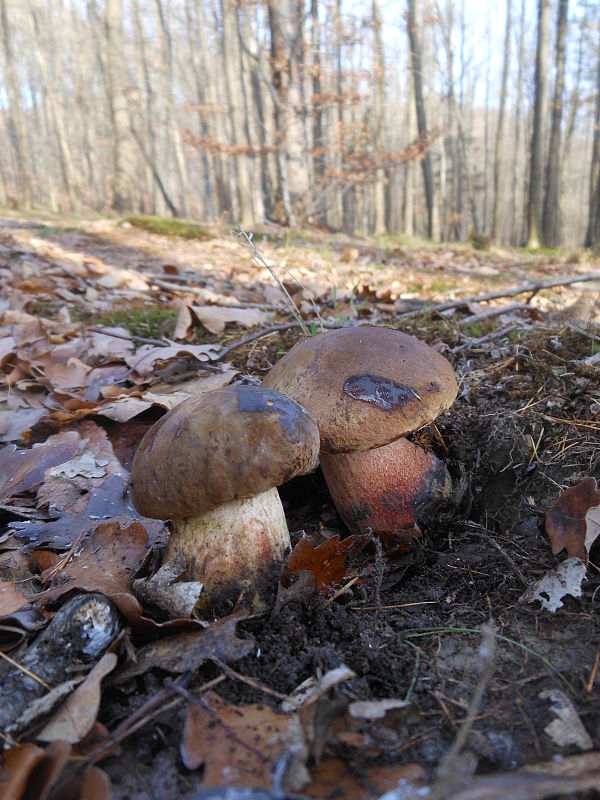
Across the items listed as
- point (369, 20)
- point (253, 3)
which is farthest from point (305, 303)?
point (369, 20)

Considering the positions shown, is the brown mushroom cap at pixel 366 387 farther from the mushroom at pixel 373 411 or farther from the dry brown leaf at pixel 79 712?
the dry brown leaf at pixel 79 712

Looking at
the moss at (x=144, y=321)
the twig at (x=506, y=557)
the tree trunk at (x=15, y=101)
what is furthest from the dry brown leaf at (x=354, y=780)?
the tree trunk at (x=15, y=101)

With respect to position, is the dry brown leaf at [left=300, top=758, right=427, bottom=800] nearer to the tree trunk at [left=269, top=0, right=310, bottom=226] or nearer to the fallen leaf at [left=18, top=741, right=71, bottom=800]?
the fallen leaf at [left=18, top=741, right=71, bottom=800]

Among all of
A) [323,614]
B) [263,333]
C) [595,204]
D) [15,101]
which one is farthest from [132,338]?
[15,101]

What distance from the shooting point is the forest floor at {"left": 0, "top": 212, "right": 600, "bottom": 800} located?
40.1 inches

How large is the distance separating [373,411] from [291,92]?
10.2 meters

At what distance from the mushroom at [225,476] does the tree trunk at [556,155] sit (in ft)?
50.9

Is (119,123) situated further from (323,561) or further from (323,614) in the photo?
(323,614)

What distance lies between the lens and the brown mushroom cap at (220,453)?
1.43m

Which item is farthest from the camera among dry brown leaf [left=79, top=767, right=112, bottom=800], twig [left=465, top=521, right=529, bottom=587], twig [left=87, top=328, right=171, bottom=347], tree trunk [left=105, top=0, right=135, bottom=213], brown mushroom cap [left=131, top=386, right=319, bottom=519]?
tree trunk [left=105, top=0, right=135, bottom=213]

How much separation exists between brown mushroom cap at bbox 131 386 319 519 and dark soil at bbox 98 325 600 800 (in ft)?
1.21

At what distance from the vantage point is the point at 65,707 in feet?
3.73

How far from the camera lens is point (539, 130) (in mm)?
14695

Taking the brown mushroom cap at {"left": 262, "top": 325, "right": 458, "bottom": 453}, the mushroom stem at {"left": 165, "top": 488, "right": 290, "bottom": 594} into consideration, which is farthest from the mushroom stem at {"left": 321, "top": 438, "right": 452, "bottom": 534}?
the mushroom stem at {"left": 165, "top": 488, "right": 290, "bottom": 594}
